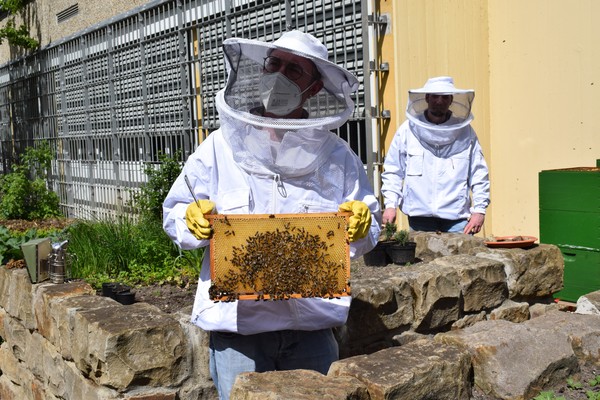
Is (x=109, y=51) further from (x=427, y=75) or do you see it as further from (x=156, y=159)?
(x=427, y=75)

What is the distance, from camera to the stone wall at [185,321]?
3.07 metres

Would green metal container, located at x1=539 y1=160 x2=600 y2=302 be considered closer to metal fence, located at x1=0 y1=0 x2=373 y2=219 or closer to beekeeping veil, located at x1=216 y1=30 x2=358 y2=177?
metal fence, located at x1=0 y1=0 x2=373 y2=219

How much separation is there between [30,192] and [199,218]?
775 cm

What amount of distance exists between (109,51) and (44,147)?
243cm

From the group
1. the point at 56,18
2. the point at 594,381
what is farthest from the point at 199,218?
the point at 56,18

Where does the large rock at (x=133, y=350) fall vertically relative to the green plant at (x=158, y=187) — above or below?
below

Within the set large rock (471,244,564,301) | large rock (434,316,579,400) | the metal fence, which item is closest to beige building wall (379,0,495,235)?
the metal fence

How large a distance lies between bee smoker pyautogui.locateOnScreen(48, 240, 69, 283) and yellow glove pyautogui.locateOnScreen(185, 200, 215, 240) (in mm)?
1944

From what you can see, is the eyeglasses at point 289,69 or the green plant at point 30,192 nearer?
the eyeglasses at point 289,69

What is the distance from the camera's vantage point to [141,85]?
8.10 m

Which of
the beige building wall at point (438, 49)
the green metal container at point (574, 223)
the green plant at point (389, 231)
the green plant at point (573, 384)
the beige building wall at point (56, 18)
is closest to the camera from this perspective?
the green plant at point (573, 384)

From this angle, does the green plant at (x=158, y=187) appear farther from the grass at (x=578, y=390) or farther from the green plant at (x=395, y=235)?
the grass at (x=578, y=390)

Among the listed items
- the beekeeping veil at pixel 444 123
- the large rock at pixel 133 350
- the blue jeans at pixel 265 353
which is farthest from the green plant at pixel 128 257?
the blue jeans at pixel 265 353

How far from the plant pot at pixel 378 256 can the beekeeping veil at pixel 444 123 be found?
81cm
